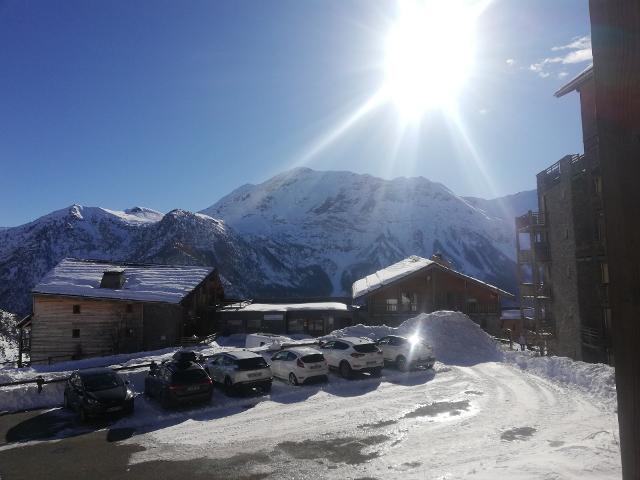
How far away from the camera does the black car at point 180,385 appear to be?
675 inches

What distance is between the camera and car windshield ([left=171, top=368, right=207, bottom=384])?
57.3 feet

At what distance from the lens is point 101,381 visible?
56.2 ft

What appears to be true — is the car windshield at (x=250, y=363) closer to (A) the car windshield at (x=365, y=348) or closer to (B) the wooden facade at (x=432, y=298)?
(A) the car windshield at (x=365, y=348)

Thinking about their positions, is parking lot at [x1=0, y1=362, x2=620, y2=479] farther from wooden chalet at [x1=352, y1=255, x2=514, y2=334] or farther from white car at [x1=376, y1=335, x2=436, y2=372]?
wooden chalet at [x1=352, y1=255, x2=514, y2=334]

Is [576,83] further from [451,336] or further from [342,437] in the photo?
Answer: [342,437]

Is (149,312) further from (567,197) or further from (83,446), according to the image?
(567,197)

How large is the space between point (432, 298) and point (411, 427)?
35.4 m

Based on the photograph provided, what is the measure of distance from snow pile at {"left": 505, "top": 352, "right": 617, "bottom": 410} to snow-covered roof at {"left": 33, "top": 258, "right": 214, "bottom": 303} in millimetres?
28549

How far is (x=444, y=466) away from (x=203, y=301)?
130 ft

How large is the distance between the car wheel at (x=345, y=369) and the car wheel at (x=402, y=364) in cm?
321

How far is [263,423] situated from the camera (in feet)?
49.7

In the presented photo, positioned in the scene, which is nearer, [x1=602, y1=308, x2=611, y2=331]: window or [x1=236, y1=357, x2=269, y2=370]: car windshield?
[x1=236, y1=357, x2=269, y2=370]: car windshield

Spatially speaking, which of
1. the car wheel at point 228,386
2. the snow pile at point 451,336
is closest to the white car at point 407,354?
the snow pile at point 451,336

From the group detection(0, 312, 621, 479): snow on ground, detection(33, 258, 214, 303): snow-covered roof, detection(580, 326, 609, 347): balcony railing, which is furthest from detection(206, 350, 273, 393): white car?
detection(580, 326, 609, 347): balcony railing
